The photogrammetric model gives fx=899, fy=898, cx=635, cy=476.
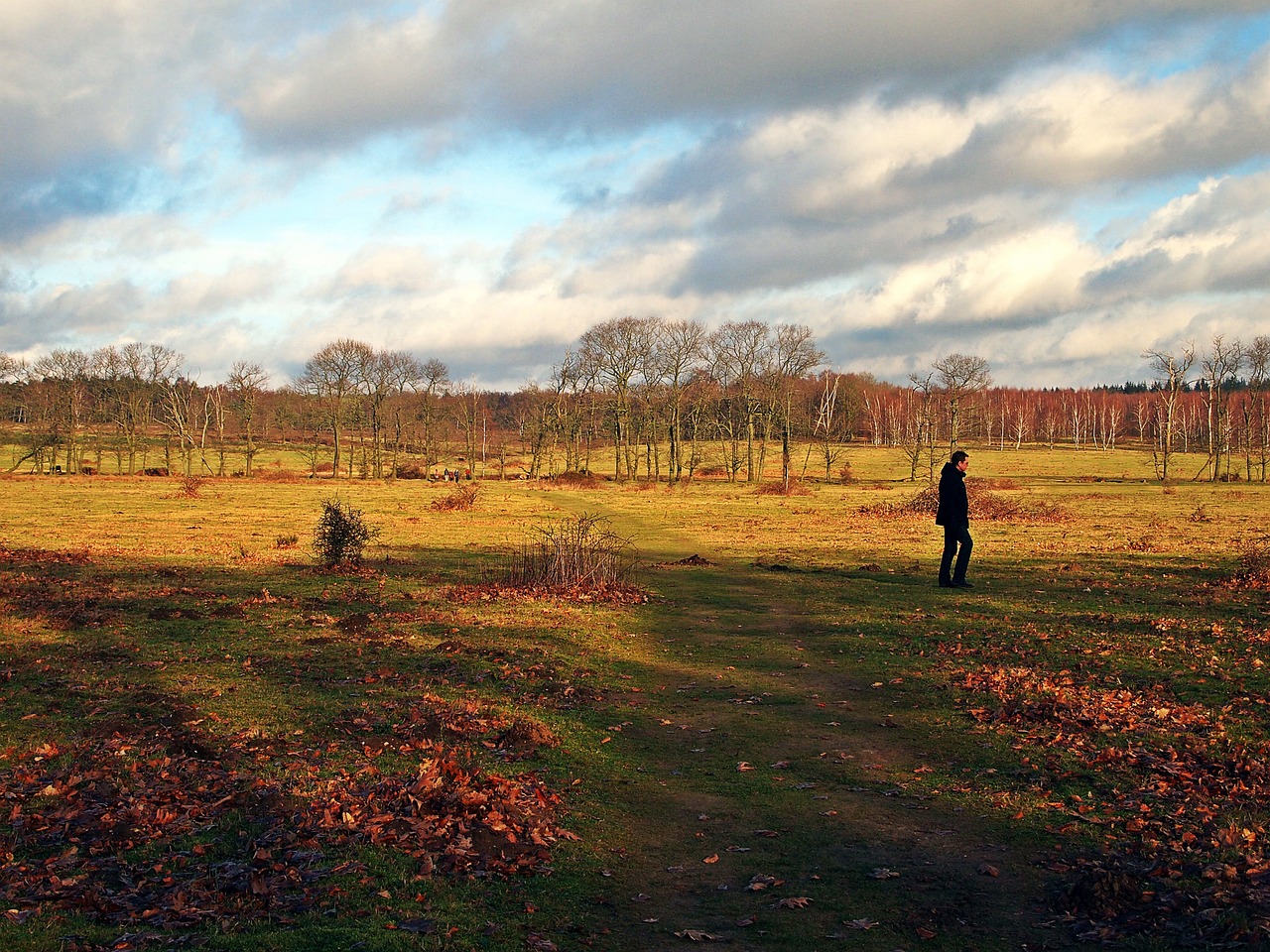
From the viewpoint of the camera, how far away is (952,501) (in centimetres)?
1847

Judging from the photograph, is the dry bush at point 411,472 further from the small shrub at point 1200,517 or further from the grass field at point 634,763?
the grass field at point 634,763

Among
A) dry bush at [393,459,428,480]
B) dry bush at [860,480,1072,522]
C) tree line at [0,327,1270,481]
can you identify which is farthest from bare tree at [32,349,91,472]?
dry bush at [860,480,1072,522]

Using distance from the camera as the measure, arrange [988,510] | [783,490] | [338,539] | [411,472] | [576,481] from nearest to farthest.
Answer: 1. [338,539]
2. [988,510]
3. [783,490]
4. [576,481]
5. [411,472]

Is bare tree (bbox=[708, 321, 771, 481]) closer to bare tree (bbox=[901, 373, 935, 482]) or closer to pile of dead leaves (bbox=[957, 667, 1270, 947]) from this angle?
bare tree (bbox=[901, 373, 935, 482])

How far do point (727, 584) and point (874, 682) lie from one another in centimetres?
933

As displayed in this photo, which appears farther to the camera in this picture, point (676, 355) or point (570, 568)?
point (676, 355)

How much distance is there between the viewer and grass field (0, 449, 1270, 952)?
586cm

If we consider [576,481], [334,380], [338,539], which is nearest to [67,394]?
[334,380]

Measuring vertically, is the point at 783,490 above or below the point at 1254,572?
below

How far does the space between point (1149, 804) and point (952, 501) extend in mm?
11387

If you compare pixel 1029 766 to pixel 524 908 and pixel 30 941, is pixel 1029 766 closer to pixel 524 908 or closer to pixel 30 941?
pixel 524 908

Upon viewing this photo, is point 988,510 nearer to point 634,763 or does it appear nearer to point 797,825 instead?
point 634,763

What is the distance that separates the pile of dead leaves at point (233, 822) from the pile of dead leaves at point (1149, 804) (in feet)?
13.5

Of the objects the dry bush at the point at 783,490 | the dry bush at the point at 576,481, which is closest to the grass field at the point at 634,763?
the dry bush at the point at 783,490
